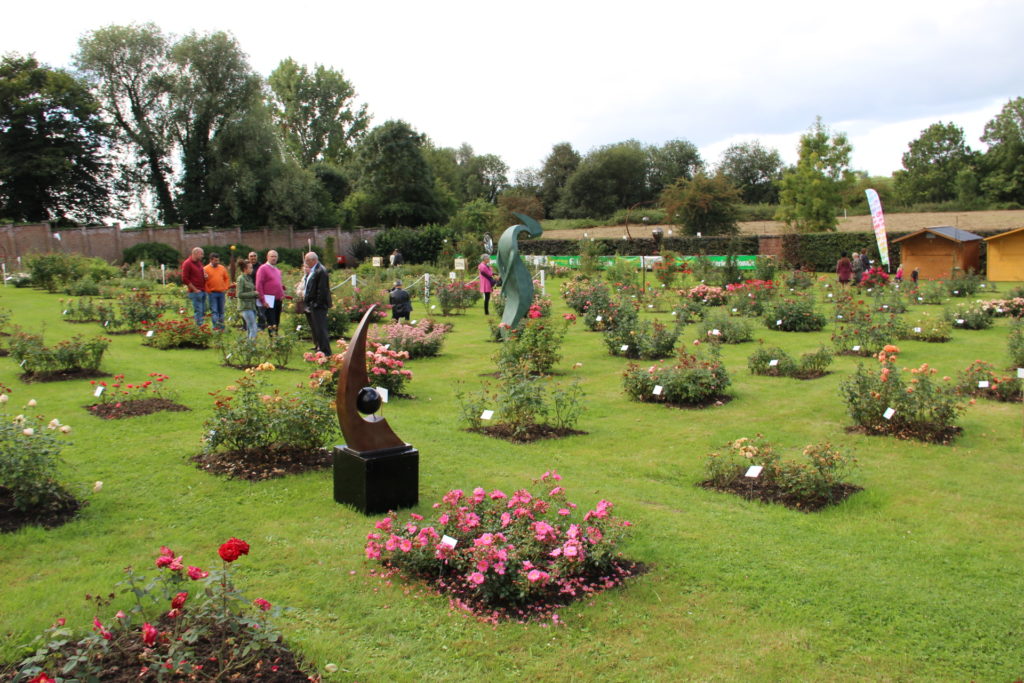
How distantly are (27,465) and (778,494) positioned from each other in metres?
5.34

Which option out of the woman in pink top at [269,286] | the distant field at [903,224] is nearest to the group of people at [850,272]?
the distant field at [903,224]

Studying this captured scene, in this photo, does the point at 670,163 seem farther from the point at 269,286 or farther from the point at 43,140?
the point at 269,286

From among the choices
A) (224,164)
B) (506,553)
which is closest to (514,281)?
(506,553)

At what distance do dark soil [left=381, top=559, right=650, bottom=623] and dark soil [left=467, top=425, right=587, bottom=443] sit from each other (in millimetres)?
3264

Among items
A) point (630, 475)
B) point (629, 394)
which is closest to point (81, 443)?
point (630, 475)

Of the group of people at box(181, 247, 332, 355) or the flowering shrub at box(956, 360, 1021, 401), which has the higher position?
the group of people at box(181, 247, 332, 355)

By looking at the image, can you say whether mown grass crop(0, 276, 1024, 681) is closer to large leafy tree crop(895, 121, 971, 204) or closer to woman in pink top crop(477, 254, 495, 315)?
woman in pink top crop(477, 254, 495, 315)

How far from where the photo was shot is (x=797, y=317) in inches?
642

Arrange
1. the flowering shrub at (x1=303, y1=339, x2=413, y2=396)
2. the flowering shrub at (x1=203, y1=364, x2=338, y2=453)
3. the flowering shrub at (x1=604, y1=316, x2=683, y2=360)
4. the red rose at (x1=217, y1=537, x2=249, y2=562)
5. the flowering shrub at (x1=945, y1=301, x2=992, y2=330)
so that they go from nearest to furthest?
the red rose at (x1=217, y1=537, x2=249, y2=562)
the flowering shrub at (x1=203, y1=364, x2=338, y2=453)
the flowering shrub at (x1=303, y1=339, x2=413, y2=396)
the flowering shrub at (x1=604, y1=316, x2=683, y2=360)
the flowering shrub at (x1=945, y1=301, x2=992, y2=330)

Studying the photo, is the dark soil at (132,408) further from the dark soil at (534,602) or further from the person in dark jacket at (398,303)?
the person in dark jacket at (398,303)

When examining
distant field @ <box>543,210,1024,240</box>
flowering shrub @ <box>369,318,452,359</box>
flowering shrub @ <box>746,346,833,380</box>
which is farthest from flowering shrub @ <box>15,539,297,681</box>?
distant field @ <box>543,210,1024,240</box>

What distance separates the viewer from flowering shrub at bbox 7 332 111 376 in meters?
9.57

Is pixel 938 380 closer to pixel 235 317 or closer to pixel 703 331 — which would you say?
pixel 703 331

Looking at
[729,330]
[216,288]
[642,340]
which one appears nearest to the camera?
[642,340]
